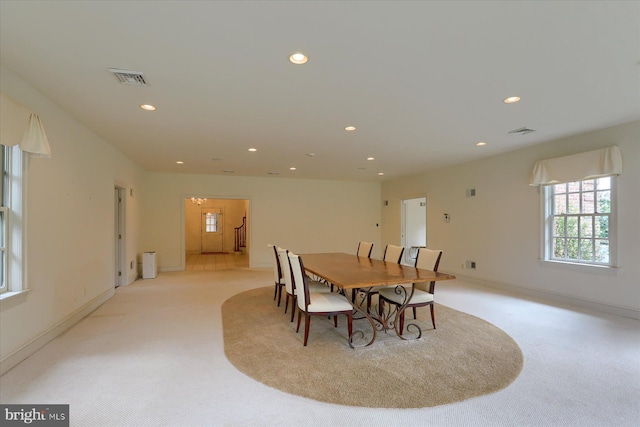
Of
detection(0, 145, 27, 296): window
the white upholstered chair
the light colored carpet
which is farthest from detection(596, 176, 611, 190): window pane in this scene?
detection(0, 145, 27, 296): window

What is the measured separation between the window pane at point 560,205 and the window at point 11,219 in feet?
22.3

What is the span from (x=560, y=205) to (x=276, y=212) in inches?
248

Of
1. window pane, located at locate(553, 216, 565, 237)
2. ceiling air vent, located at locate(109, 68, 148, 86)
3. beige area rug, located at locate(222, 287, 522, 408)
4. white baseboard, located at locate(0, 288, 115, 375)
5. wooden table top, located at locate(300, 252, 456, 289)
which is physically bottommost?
beige area rug, located at locate(222, 287, 522, 408)

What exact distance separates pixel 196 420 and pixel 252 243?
6.57 metres

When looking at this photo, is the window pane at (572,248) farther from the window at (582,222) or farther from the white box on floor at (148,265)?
the white box on floor at (148,265)

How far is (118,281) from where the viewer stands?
586 cm

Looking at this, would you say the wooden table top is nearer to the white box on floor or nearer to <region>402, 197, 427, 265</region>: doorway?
the white box on floor

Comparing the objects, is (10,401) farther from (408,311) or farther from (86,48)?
(408,311)

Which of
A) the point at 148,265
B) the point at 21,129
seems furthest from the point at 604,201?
the point at 148,265

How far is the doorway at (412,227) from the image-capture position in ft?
28.4

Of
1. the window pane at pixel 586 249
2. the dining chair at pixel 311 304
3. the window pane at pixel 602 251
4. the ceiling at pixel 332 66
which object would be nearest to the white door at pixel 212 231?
the ceiling at pixel 332 66

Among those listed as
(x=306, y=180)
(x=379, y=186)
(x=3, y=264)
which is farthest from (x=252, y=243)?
(x=3, y=264)

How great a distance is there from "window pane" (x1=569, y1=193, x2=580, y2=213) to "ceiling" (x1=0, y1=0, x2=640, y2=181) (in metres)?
0.94

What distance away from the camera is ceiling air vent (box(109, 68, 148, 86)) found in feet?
8.45
